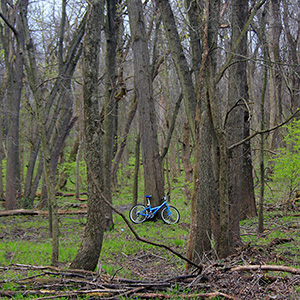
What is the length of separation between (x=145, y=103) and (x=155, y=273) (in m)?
6.52

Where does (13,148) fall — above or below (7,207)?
above

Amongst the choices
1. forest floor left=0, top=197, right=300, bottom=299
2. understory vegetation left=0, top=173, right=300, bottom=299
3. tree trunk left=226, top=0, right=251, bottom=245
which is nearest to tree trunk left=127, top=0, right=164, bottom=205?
understory vegetation left=0, top=173, right=300, bottom=299

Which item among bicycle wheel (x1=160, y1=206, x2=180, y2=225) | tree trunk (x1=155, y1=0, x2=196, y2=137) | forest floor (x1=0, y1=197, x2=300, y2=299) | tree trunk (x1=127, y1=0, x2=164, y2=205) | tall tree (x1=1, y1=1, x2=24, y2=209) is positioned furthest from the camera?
tall tree (x1=1, y1=1, x2=24, y2=209)

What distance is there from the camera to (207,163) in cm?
505

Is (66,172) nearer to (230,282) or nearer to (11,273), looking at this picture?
(11,273)

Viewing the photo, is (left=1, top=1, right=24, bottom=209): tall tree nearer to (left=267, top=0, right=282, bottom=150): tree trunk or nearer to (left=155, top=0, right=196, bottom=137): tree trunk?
(left=155, top=0, right=196, bottom=137): tree trunk

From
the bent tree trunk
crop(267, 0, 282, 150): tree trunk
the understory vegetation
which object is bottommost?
the understory vegetation

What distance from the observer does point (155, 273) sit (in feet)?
17.9

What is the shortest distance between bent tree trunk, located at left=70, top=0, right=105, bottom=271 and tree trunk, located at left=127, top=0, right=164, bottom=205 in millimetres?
5909

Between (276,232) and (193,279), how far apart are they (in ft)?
14.3

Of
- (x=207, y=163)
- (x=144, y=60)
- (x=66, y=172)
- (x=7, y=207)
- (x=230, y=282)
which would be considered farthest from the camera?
(x=66, y=172)

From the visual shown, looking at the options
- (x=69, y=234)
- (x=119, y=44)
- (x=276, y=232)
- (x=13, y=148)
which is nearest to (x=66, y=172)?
(x=13, y=148)

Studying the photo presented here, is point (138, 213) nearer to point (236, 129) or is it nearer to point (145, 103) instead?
point (145, 103)

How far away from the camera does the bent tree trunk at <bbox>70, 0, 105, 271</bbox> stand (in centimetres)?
479
